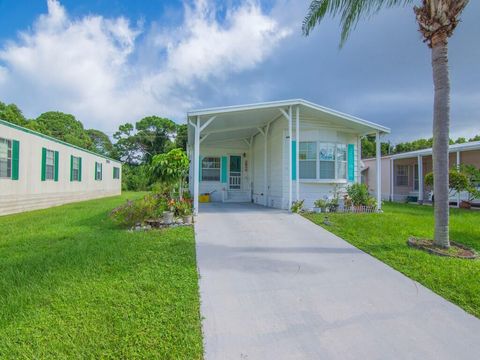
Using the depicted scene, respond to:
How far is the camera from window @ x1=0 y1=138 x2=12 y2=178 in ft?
30.4

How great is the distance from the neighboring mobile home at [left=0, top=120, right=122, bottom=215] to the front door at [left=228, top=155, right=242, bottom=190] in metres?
8.36

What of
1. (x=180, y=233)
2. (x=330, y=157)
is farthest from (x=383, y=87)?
(x=180, y=233)

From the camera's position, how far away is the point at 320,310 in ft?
9.96

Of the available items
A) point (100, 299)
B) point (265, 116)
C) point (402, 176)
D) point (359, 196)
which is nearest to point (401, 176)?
point (402, 176)

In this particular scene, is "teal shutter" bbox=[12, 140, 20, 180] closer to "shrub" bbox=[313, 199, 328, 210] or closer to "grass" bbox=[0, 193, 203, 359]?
"grass" bbox=[0, 193, 203, 359]

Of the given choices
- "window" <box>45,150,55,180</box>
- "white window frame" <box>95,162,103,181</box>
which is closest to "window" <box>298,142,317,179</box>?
"window" <box>45,150,55,180</box>

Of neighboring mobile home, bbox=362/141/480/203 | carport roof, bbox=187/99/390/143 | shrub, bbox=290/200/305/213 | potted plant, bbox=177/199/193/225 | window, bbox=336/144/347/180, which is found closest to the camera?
potted plant, bbox=177/199/193/225

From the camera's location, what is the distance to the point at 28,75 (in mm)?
13992

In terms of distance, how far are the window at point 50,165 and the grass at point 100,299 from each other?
7.40m

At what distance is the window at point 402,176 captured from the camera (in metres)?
18.5

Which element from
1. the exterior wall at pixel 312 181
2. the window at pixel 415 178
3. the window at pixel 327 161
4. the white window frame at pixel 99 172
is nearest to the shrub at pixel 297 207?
the exterior wall at pixel 312 181

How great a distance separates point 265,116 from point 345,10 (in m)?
4.94

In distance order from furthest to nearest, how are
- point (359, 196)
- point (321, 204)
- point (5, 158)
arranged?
point (359, 196) → point (321, 204) → point (5, 158)

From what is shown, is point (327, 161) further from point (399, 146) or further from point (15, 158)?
point (399, 146)
